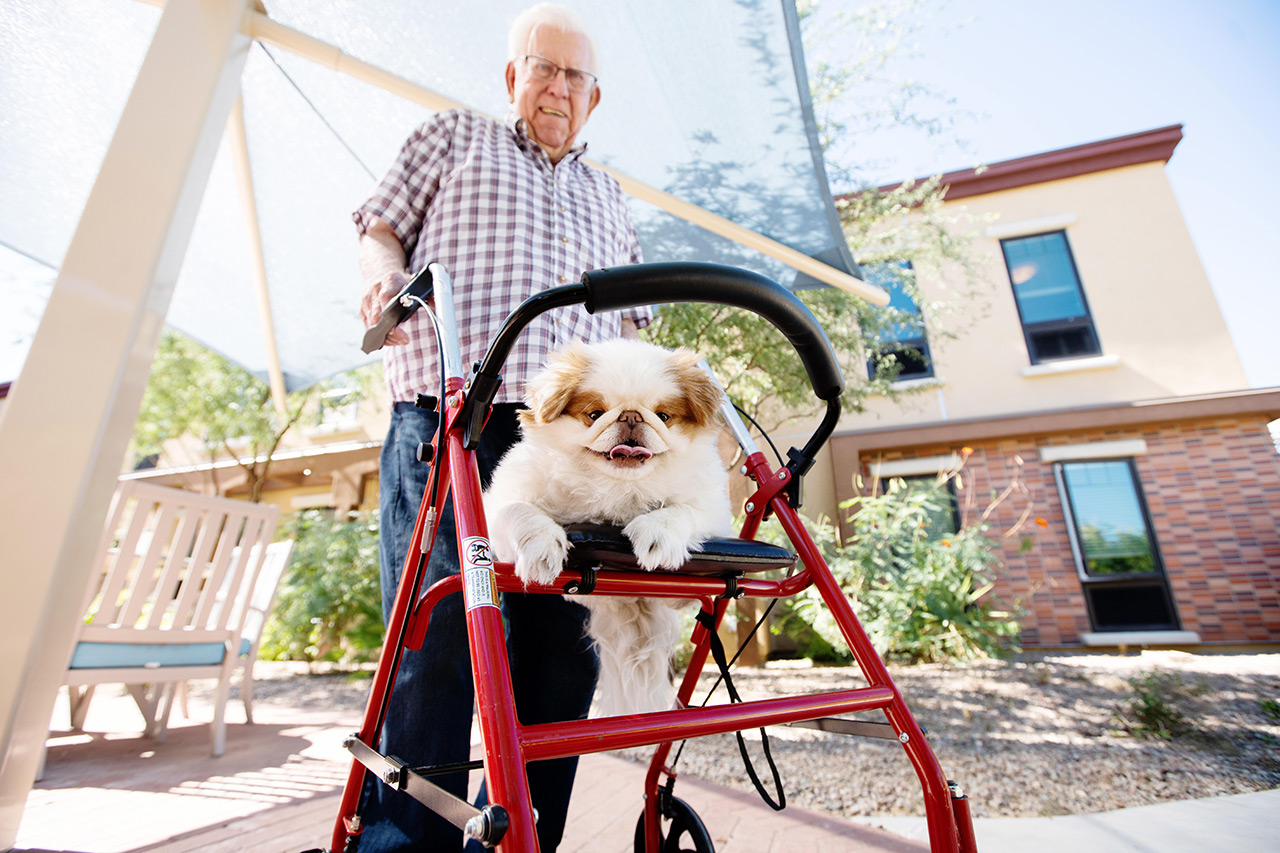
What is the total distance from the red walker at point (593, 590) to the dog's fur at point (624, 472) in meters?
0.09

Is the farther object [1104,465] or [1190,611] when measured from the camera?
[1104,465]

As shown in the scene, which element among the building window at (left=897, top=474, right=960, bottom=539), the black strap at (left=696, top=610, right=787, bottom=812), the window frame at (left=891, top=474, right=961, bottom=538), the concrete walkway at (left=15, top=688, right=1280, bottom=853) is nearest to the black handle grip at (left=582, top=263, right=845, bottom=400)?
the black strap at (left=696, top=610, right=787, bottom=812)

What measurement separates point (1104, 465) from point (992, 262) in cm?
282

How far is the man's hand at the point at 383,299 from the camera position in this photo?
135cm

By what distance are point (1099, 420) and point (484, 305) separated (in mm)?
7908

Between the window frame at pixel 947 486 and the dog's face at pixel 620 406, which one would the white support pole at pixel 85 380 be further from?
the window frame at pixel 947 486

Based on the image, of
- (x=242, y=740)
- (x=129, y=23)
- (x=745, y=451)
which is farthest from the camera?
(x=242, y=740)

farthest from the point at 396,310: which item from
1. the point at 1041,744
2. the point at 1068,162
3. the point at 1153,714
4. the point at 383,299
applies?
the point at 1068,162

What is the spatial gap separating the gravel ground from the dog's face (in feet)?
6.88

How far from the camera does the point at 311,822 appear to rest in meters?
Answer: 2.12

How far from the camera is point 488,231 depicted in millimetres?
1489

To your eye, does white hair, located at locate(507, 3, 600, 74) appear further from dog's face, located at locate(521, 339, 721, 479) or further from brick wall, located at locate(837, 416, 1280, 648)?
brick wall, located at locate(837, 416, 1280, 648)

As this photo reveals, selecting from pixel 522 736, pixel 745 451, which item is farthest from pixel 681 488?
pixel 522 736

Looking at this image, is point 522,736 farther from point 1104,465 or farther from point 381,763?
point 1104,465
